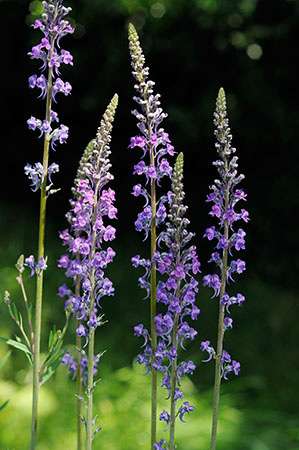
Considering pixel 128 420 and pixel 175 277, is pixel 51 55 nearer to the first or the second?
pixel 175 277

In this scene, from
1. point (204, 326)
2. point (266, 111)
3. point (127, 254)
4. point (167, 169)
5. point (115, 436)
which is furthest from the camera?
point (127, 254)

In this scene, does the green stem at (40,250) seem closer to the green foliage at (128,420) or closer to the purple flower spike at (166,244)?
the purple flower spike at (166,244)

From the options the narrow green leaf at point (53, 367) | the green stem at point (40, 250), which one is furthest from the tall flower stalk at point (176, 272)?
the narrow green leaf at point (53, 367)

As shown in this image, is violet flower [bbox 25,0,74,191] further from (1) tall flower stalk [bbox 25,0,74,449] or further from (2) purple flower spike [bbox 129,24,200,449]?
(2) purple flower spike [bbox 129,24,200,449]

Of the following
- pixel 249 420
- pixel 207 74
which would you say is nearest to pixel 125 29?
pixel 207 74

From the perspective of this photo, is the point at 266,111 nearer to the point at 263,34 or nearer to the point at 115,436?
the point at 263,34

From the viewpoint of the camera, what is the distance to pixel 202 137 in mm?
6848

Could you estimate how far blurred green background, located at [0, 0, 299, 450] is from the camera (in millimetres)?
5652

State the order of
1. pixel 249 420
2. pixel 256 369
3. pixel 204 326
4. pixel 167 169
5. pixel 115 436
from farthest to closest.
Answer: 1. pixel 204 326
2. pixel 256 369
3. pixel 249 420
4. pixel 115 436
5. pixel 167 169

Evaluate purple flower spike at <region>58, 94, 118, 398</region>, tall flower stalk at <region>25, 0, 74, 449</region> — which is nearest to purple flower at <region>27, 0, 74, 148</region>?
tall flower stalk at <region>25, 0, 74, 449</region>

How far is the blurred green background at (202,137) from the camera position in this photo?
18.5 ft

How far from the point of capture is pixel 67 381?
181 inches

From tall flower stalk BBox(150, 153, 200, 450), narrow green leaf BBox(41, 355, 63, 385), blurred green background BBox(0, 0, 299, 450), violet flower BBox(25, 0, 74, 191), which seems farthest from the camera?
blurred green background BBox(0, 0, 299, 450)

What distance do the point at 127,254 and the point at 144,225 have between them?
583 centimetres
